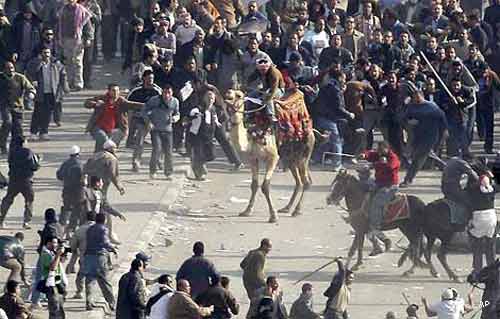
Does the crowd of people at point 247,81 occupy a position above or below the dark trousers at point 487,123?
above

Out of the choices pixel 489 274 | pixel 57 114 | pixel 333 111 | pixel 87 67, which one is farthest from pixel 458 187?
pixel 87 67

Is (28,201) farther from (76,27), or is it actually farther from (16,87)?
(76,27)

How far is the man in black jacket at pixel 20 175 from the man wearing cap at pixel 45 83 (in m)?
4.54

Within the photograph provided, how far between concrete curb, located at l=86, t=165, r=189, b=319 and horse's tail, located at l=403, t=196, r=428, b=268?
3659mm

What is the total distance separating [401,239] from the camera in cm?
3434

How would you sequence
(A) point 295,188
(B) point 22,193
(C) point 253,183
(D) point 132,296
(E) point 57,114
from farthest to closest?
(E) point 57,114, (A) point 295,188, (C) point 253,183, (B) point 22,193, (D) point 132,296

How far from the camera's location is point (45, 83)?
3794cm

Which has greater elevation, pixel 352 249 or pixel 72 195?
pixel 72 195

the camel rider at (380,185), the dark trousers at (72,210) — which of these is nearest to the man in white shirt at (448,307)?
the camel rider at (380,185)

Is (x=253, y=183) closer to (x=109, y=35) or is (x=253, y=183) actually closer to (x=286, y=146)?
(x=286, y=146)

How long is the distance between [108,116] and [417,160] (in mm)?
4835

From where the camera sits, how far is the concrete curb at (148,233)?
2989 cm

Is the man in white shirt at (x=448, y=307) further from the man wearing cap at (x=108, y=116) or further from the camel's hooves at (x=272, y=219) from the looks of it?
the man wearing cap at (x=108, y=116)

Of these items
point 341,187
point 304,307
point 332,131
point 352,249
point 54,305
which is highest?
point 341,187
